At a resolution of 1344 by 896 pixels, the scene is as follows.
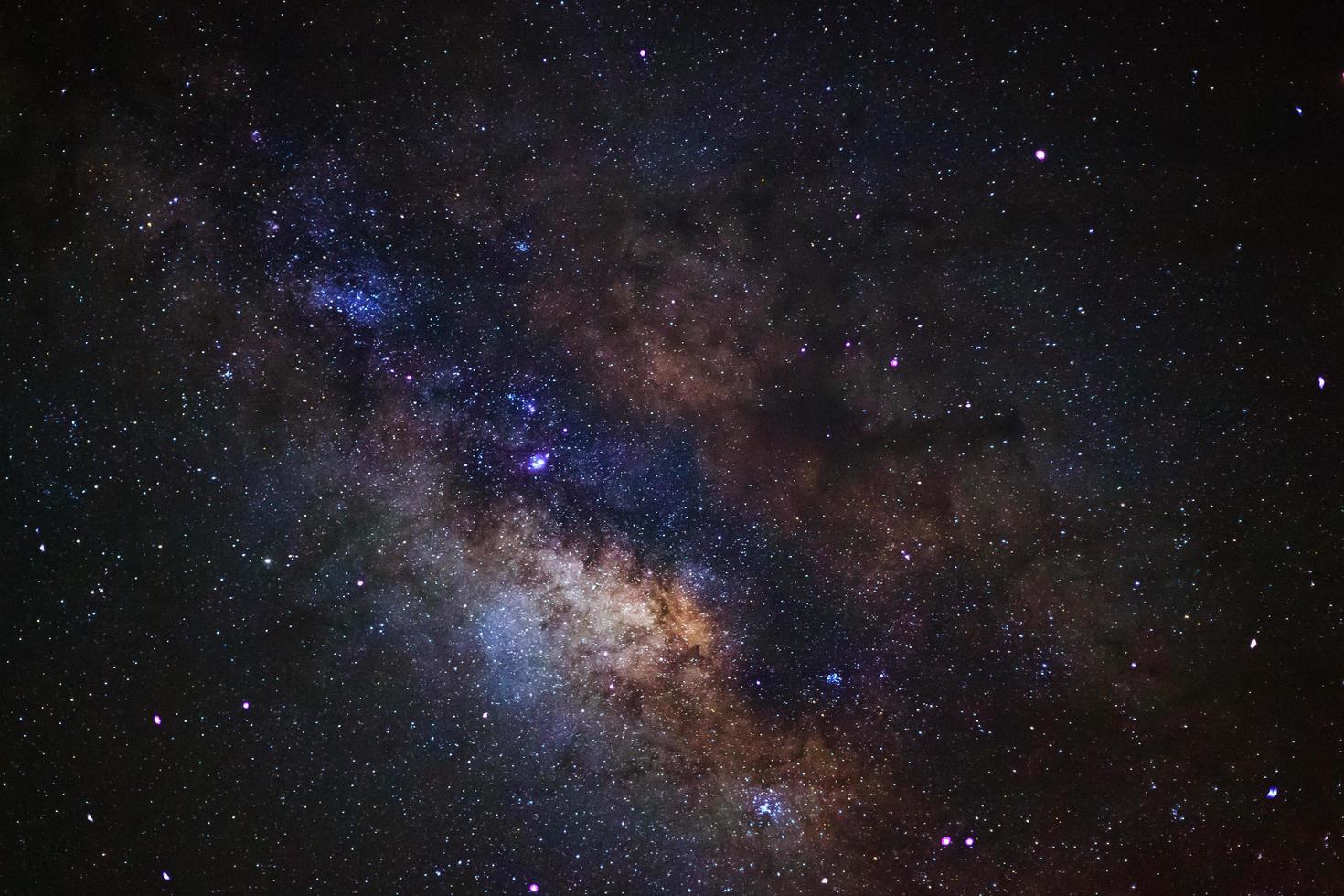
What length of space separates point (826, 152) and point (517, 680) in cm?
208

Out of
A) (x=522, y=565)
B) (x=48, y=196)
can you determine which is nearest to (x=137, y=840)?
(x=522, y=565)

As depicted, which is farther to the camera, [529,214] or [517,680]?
[517,680]

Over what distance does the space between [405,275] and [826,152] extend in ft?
4.74

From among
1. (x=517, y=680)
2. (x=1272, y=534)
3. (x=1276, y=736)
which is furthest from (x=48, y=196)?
(x=1276, y=736)

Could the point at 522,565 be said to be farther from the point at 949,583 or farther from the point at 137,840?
the point at 137,840

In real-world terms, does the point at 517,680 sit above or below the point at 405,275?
below

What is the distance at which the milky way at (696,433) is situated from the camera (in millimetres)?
1943

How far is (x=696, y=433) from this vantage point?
2064mm

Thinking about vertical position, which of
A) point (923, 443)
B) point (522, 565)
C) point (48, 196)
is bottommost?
point (522, 565)

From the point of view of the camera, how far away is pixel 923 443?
201 cm

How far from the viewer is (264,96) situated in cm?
195

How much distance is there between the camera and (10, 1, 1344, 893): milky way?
1.94m

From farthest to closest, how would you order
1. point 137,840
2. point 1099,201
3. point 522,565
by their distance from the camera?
point 137,840 → point 522,565 → point 1099,201

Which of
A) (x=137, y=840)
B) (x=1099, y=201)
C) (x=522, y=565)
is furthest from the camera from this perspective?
(x=137, y=840)
